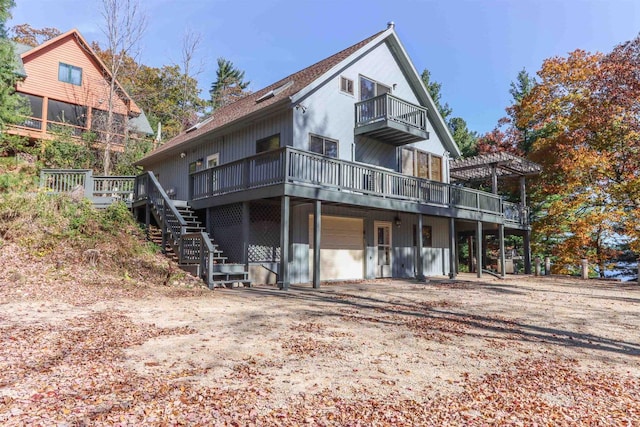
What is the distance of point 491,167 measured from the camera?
18578 mm

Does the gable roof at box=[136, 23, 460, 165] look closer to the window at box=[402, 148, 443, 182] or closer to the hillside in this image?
the window at box=[402, 148, 443, 182]

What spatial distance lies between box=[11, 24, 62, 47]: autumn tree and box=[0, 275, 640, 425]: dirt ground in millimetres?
37381

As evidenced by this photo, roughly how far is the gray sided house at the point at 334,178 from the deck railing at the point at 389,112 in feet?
0.13

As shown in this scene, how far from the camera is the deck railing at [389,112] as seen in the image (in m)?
14.3

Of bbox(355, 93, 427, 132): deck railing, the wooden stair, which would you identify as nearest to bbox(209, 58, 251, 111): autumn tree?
bbox(355, 93, 427, 132): deck railing

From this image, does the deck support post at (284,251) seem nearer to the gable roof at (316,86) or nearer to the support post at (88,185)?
the gable roof at (316,86)

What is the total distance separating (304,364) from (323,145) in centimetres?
1031

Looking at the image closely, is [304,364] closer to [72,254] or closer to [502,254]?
[72,254]

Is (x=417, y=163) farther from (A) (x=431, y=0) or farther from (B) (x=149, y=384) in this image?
(B) (x=149, y=384)

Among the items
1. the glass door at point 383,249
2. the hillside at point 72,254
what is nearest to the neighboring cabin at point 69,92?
the hillside at point 72,254

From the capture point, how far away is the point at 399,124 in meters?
14.2

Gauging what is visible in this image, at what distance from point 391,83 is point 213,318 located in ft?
42.8

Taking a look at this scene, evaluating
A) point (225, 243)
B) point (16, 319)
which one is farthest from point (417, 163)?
point (16, 319)

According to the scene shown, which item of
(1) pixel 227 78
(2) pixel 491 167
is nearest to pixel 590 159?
(2) pixel 491 167
